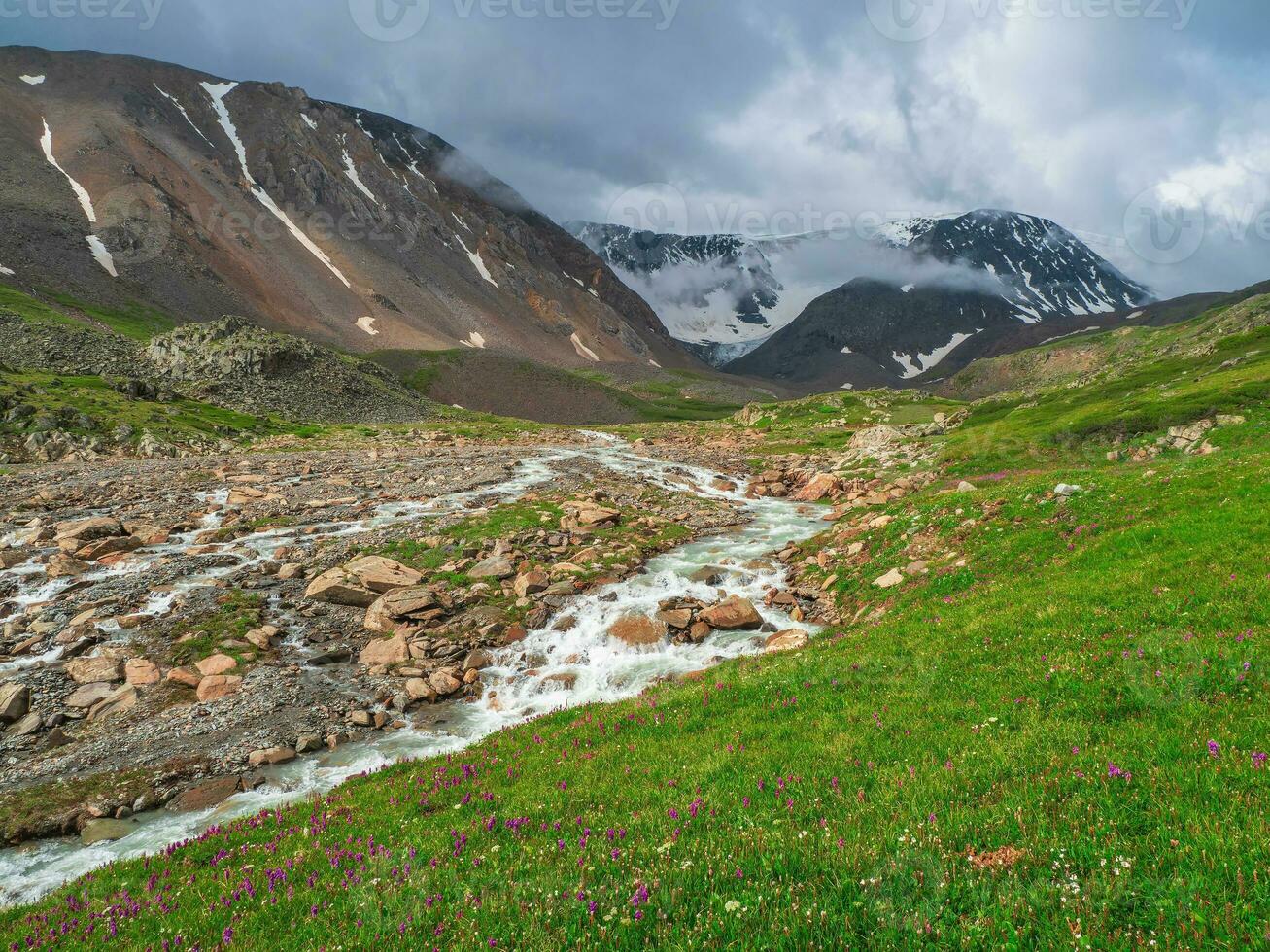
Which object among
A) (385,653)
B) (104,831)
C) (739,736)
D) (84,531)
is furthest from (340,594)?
(739,736)

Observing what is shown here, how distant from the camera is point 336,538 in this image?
33.2m

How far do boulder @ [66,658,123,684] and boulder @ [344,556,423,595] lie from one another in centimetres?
Answer: 858

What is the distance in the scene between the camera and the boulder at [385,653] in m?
21.1

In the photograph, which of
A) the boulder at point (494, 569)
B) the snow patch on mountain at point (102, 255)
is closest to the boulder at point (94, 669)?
the boulder at point (494, 569)

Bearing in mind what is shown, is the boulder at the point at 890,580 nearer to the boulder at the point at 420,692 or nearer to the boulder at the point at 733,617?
the boulder at the point at 733,617

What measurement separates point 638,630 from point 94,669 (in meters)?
18.5

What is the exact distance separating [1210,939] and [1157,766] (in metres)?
3.39

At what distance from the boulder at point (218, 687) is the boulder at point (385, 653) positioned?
3768 millimetres

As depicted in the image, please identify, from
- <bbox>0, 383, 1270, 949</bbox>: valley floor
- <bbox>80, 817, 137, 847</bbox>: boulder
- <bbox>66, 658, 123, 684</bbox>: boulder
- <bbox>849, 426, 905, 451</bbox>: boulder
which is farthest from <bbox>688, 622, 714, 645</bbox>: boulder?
<bbox>849, 426, 905, 451</bbox>: boulder

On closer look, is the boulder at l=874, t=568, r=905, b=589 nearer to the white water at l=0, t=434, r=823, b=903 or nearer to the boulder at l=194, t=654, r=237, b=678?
the white water at l=0, t=434, r=823, b=903

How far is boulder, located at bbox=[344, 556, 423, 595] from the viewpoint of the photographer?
86.4 ft

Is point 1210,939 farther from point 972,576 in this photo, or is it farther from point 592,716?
point 972,576

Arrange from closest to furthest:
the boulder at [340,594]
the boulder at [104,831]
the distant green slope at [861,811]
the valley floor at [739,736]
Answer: the distant green slope at [861,811]
the valley floor at [739,736]
the boulder at [104,831]
the boulder at [340,594]

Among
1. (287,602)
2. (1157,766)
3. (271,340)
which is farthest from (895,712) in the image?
(271,340)
